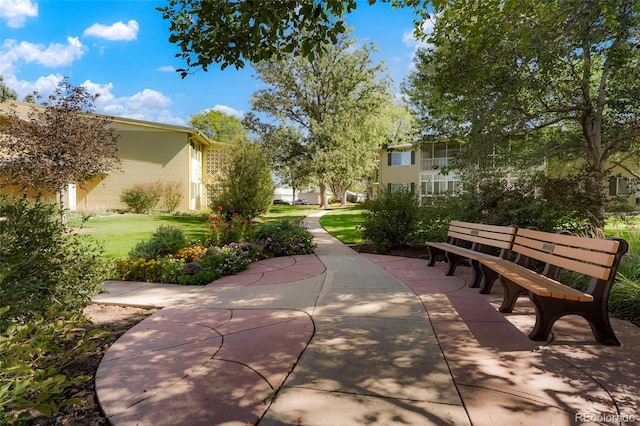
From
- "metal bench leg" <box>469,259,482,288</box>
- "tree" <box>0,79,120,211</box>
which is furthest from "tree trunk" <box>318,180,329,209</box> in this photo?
"metal bench leg" <box>469,259,482,288</box>

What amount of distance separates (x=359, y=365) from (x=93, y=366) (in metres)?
2.39

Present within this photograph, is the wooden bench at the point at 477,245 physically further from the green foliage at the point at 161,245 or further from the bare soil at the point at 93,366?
the green foliage at the point at 161,245

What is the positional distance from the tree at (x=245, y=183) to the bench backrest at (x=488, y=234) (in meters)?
11.5

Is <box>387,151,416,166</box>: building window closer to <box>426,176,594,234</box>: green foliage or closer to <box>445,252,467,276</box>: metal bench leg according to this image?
<box>426,176,594,234</box>: green foliage

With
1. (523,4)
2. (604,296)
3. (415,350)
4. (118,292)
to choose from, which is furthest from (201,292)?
(523,4)

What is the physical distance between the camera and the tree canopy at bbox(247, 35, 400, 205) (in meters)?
28.7

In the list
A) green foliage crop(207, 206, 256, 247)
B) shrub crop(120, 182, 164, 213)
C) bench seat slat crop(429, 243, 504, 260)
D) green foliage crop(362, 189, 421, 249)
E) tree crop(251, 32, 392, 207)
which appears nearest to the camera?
bench seat slat crop(429, 243, 504, 260)

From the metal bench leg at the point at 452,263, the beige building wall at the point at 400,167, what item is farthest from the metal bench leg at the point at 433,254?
the beige building wall at the point at 400,167

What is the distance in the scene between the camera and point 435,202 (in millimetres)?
9523

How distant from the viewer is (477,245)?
6.83 meters

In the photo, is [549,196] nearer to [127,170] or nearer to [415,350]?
[415,350]

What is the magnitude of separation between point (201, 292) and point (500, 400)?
4.49m

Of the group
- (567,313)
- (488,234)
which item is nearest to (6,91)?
(488,234)

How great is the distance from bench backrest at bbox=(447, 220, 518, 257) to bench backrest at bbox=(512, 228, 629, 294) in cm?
13
